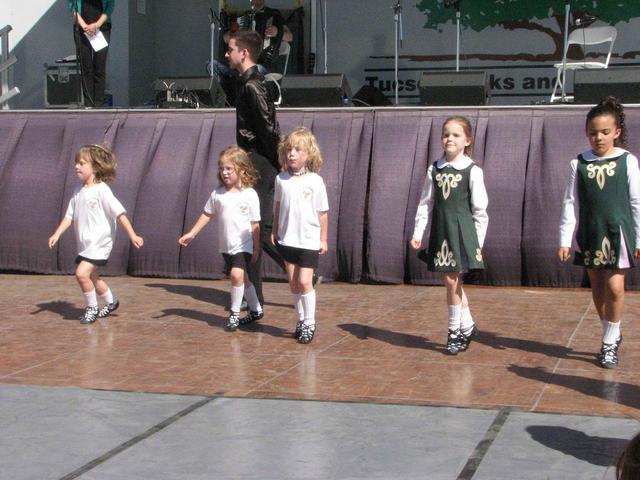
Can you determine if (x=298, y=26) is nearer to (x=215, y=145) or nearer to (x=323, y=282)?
(x=215, y=145)

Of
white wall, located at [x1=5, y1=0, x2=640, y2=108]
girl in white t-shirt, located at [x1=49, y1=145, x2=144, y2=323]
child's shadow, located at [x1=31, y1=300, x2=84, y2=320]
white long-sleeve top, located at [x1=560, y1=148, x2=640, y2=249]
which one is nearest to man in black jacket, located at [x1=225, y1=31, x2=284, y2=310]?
girl in white t-shirt, located at [x1=49, y1=145, x2=144, y2=323]

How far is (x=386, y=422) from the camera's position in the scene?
16.8 feet

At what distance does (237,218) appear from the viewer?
7.76 meters

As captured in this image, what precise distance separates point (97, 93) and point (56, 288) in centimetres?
332

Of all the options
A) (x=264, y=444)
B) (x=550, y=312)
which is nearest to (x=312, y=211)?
(x=550, y=312)

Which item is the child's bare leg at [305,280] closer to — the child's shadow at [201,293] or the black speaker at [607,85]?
the child's shadow at [201,293]

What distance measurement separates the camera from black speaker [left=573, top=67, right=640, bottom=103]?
1133 cm

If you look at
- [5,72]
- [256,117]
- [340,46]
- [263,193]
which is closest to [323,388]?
[263,193]

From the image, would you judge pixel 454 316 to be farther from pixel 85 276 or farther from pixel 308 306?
pixel 85 276

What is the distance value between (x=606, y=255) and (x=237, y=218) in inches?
107

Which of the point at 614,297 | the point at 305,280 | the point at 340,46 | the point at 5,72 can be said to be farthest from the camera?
the point at 340,46

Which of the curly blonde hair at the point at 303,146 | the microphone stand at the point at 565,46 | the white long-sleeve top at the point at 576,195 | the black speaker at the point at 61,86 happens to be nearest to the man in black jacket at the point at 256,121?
the curly blonde hair at the point at 303,146

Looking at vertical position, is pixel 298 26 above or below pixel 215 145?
above

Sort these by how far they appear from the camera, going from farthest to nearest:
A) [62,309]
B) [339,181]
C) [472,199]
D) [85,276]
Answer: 1. [339,181]
2. [62,309]
3. [85,276]
4. [472,199]
